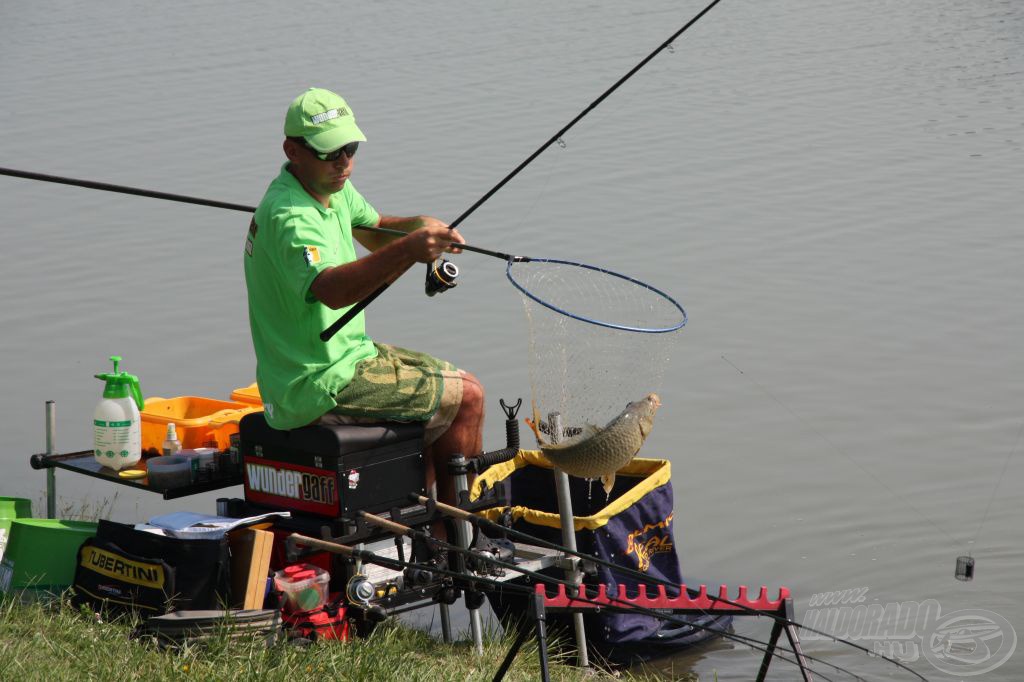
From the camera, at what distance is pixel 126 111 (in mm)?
12180

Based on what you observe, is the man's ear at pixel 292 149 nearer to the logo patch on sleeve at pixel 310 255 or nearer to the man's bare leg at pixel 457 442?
the logo patch on sleeve at pixel 310 255

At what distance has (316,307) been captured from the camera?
3504 mm

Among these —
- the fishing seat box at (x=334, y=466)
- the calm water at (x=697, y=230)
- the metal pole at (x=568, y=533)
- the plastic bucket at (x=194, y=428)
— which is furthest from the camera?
the calm water at (x=697, y=230)

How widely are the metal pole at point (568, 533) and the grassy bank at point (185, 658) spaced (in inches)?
7.1

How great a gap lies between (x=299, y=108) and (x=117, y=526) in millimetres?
1161

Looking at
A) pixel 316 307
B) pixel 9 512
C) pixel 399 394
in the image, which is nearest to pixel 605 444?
pixel 399 394

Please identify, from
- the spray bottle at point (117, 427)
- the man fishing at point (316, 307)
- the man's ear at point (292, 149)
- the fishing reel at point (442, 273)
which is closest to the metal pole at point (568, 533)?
the man fishing at point (316, 307)

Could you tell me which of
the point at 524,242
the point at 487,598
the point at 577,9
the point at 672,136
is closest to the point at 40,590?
the point at 487,598

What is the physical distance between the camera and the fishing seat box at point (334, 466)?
3512mm

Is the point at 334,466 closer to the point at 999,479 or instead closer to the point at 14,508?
the point at 14,508

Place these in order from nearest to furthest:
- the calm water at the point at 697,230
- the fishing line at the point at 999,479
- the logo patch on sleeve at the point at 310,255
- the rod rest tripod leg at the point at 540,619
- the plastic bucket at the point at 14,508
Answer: the rod rest tripod leg at the point at 540,619 < the logo patch on sleeve at the point at 310,255 < the plastic bucket at the point at 14,508 < the fishing line at the point at 999,479 < the calm water at the point at 697,230

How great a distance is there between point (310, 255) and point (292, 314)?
20 centimetres

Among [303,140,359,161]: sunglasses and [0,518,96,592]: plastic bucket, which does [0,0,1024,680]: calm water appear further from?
[303,140,359,161]: sunglasses

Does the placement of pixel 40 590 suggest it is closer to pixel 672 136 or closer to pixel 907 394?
pixel 907 394
